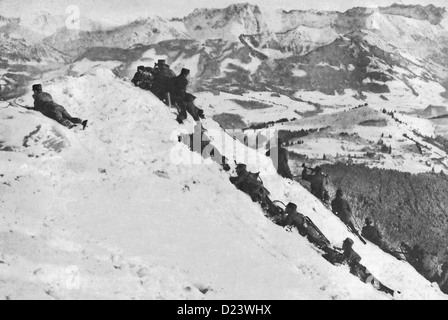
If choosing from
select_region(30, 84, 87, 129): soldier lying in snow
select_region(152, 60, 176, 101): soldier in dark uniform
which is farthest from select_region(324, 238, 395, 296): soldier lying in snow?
select_region(30, 84, 87, 129): soldier lying in snow

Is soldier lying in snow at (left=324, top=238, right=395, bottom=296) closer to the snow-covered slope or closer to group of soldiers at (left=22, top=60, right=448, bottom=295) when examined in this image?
group of soldiers at (left=22, top=60, right=448, bottom=295)

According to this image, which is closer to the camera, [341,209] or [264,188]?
[264,188]

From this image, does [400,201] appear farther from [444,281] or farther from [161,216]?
[161,216]

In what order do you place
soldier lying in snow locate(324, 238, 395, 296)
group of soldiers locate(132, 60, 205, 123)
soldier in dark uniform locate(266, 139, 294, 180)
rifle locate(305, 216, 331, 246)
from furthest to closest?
group of soldiers locate(132, 60, 205, 123)
soldier in dark uniform locate(266, 139, 294, 180)
rifle locate(305, 216, 331, 246)
soldier lying in snow locate(324, 238, 395, 296)

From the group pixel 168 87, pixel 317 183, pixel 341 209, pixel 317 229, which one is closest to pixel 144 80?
pixel 168 87
